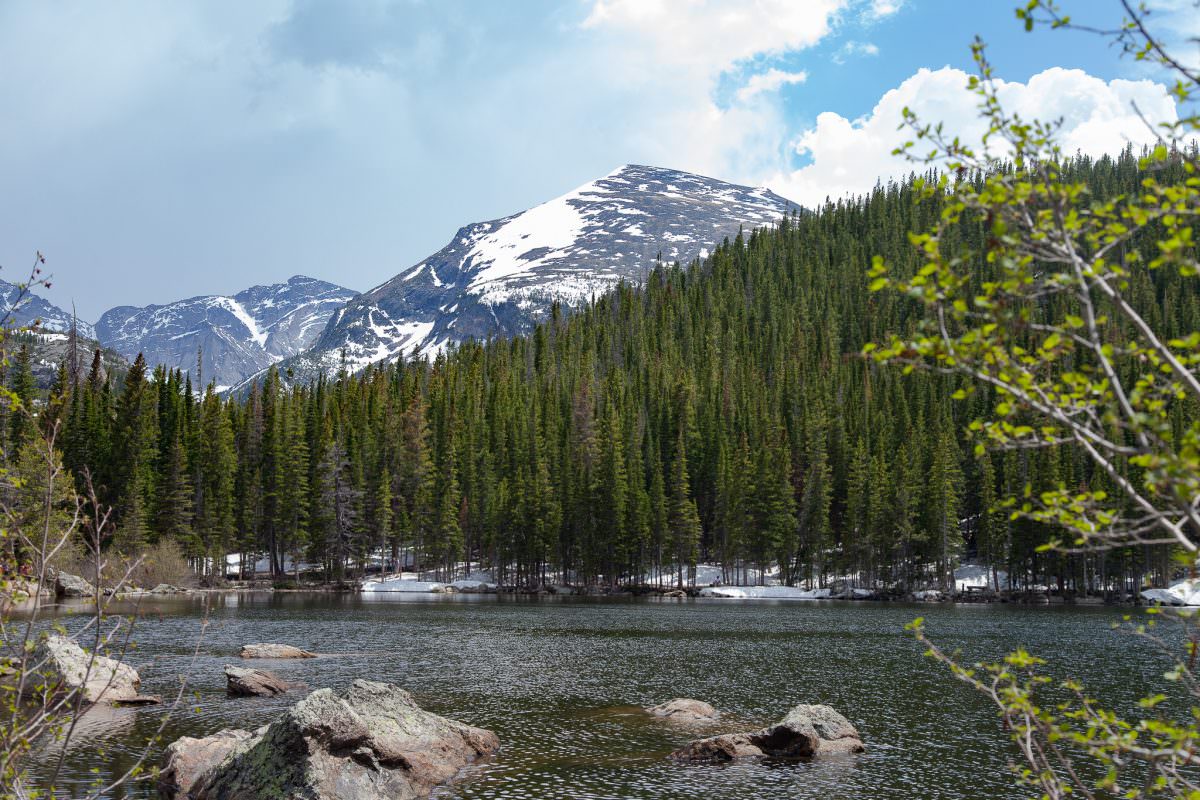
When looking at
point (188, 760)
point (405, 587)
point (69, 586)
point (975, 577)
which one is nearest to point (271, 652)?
point (188, 760)

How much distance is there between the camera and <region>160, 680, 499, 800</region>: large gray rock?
65.1 feet

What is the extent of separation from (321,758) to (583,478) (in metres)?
90.4

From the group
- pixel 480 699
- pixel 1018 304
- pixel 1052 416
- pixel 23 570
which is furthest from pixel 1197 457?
pixel 480 699

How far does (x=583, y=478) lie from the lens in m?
111

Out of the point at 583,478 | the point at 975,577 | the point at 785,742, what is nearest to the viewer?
the point at 785,742

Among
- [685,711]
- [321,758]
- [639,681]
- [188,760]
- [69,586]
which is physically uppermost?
[321,758]

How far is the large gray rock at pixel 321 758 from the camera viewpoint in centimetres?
1984

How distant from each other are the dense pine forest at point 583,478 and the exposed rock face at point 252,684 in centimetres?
6049

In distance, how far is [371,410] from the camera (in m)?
130

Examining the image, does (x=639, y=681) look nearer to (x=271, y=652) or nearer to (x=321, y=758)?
(x=271, y=652)

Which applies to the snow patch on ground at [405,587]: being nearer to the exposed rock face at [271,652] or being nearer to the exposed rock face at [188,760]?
the exposed rock face at [271,652]

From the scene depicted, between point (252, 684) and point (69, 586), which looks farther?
point (69, 586)

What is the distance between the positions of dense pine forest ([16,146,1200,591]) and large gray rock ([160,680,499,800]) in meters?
72.3

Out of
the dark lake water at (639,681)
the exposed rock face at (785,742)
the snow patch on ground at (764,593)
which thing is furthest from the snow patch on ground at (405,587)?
the exposed rock face at (785,742)
